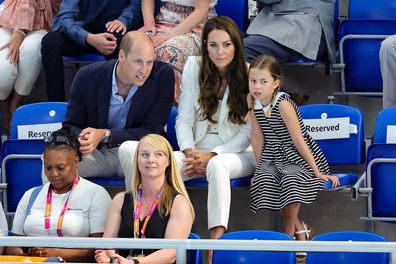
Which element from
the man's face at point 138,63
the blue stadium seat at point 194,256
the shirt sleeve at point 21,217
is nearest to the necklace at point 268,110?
the man's face at point 138,63

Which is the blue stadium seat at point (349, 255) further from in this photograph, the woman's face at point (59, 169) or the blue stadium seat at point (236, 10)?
the blue stadium seat at point (236, 10)

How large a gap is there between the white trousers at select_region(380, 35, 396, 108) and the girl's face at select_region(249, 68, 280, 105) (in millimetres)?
790

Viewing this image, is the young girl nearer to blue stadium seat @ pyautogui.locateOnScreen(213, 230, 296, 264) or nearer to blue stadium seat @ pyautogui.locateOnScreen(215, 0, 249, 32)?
blue stadium seat @ pyautogui.locateOnScreen(213, 230, 296, 264)

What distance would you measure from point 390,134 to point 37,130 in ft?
6.16

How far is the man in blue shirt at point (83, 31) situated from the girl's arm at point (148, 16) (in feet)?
0.39

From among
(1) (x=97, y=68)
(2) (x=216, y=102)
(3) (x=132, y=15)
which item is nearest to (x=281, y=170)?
(2) (x=216, y=102)

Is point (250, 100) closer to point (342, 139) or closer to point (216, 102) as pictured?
point (216, 102)

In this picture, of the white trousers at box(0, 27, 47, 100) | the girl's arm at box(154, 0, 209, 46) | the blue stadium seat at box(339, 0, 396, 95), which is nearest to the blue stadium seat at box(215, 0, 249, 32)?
the girl's arm at box(154, 0, 209, 46)

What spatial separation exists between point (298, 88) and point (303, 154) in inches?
51.3

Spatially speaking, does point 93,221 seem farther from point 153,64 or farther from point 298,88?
point 298,88

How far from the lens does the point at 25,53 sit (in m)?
6.63

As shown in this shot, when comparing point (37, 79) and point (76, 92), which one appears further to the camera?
point (37, 79)

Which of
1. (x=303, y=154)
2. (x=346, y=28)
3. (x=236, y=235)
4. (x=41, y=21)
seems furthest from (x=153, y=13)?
(x=236, y=235)

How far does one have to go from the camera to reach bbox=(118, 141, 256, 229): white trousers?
5309 millimetres
